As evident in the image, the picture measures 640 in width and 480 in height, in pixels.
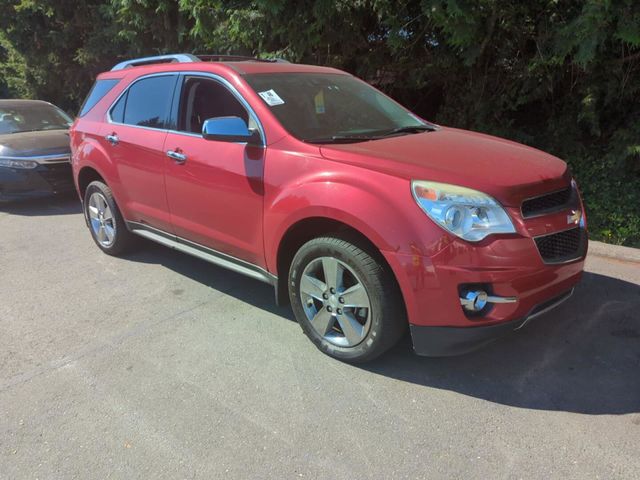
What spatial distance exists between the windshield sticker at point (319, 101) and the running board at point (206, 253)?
1.20 metres

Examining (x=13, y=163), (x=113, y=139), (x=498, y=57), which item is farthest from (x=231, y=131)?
(x=13, y=163)

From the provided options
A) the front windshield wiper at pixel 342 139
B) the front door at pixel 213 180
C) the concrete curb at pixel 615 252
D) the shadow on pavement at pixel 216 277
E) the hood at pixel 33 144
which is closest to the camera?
the front windshield wiper at pixel 342 139

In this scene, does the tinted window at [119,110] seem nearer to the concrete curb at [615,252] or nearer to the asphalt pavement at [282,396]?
the asphalt pavement at [282,396]

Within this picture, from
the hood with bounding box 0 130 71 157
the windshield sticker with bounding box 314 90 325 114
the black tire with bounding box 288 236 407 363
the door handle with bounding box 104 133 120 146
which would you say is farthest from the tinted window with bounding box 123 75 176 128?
the hood with bounding box 0 130 71 157

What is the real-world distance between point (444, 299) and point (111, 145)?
3420 millimetres

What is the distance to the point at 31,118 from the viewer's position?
28.0 ft

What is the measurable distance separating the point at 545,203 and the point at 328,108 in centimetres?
166

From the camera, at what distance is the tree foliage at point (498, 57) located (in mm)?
5180

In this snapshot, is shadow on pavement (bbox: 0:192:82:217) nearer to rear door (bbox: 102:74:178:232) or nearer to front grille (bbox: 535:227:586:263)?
rear door (bbox: 102:74:178:232)

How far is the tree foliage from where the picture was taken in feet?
17.0

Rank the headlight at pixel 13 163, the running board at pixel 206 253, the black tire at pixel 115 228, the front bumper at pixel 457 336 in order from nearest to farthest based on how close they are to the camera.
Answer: the front bumper at pixel 457 336 < the running board at pixel 206 253 < the black tire at pixel 115 228 < the headlight at pixel 13 163

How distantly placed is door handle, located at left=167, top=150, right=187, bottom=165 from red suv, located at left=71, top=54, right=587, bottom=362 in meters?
0.02

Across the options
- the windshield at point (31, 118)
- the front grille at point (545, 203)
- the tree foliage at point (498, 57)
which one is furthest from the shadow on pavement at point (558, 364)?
the windshield at point (31, 118)

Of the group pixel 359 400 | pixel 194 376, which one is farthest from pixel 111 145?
pixel 359 400
